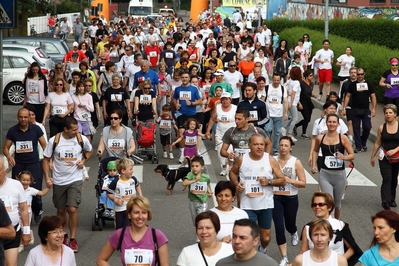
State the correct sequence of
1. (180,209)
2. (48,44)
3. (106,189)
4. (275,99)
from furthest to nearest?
(48,44) < (275,99) < (180,209) < (106,189)

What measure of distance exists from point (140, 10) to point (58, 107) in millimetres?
71329

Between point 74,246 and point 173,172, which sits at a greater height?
point 173,172

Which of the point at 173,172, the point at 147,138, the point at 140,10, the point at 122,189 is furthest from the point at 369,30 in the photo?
the point at 140,10

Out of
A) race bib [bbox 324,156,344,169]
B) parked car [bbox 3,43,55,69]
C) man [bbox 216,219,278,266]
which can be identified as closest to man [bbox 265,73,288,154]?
race bib [bbox 324,156,344,169]

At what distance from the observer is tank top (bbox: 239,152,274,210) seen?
36.0ft

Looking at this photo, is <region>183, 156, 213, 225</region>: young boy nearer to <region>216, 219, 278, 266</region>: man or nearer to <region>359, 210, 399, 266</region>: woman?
<region>359, 210, 399, 266</region>: woman

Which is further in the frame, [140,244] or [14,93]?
[14,93]

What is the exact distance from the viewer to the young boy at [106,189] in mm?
12447

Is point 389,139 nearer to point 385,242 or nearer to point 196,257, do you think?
point 385,242

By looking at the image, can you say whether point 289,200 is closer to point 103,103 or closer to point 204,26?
point 103,103

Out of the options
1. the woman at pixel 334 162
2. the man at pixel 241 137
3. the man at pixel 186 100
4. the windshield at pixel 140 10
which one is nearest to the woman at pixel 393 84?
the man at pixel 186 100

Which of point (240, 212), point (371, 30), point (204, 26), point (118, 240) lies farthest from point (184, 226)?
point (371, 30)

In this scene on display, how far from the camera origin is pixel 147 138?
18.8m

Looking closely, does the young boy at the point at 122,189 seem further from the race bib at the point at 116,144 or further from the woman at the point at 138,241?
the woman at the point at 138,241
